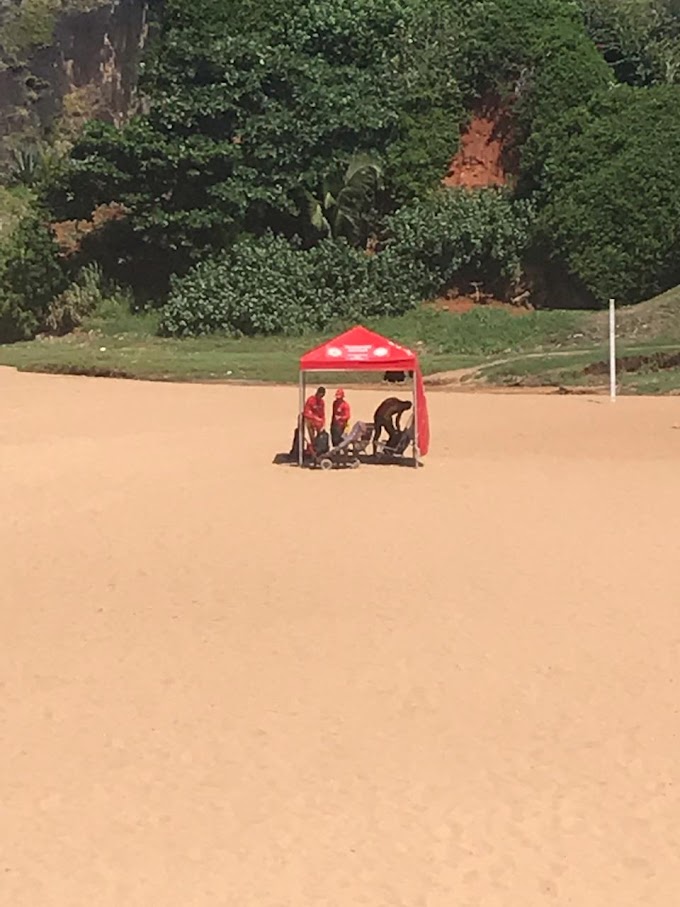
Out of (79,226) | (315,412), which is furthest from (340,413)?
(79,226)

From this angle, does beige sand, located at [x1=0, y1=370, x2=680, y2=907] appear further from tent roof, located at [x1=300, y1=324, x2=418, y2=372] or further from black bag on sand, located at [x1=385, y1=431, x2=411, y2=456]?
tent roof, located at [x1=300, y1=324, x2=418, y2=372]

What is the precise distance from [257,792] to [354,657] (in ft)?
6.55

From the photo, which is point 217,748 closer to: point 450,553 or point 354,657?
point 354,657

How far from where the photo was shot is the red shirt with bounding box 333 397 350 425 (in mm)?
15109

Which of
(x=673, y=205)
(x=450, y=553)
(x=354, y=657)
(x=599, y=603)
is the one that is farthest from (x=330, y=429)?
(x=673, y=205)

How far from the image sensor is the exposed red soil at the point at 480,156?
3828 cm

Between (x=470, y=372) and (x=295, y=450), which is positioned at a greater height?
(x=470, y=372)

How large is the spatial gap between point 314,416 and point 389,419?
99 centimetres

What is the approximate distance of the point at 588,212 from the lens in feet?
112

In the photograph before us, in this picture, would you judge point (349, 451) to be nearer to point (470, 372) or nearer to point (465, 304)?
point (470, 372)

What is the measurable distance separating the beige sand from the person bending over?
4.59ft

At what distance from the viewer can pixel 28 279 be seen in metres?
36.9

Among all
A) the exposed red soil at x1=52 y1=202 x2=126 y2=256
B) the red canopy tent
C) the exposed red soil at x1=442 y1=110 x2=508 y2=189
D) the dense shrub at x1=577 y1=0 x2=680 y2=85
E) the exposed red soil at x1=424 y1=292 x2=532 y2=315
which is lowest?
the red canopy tent

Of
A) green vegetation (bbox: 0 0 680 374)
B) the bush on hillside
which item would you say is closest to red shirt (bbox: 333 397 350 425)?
green vegetation (bbox: 0 0 680 374)
